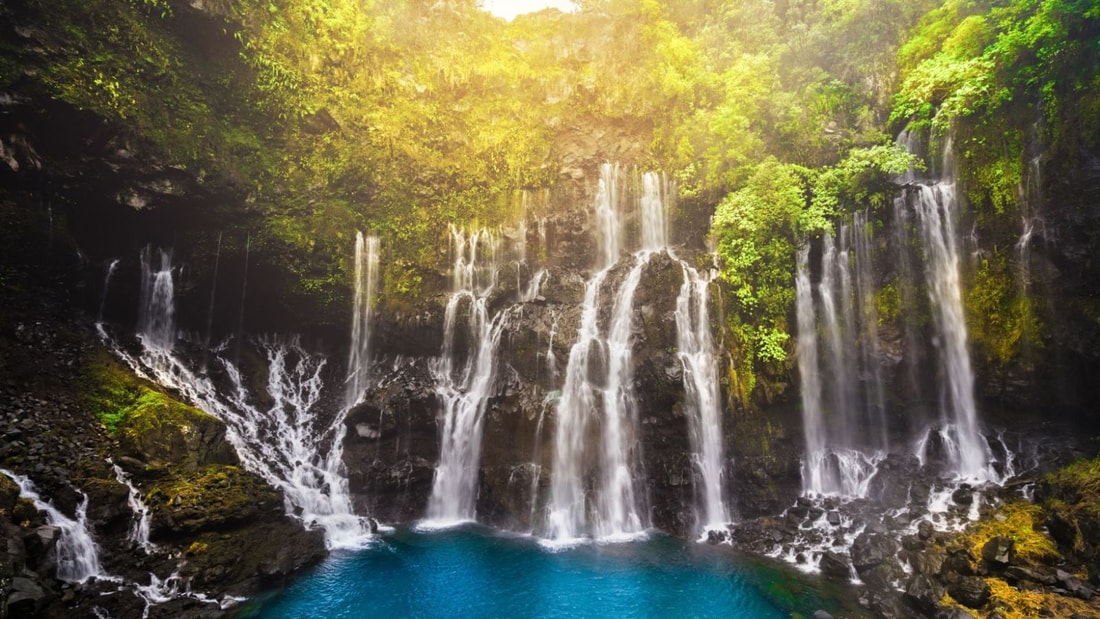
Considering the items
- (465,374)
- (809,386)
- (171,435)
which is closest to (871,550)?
(809,386)

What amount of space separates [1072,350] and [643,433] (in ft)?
40.0

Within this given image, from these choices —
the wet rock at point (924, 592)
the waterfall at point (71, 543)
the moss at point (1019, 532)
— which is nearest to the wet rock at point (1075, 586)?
the moss at point (1019, 532)

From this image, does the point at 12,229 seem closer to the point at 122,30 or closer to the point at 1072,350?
the point at 122,30

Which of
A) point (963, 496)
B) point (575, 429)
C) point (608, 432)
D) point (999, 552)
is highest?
point (575, 429)

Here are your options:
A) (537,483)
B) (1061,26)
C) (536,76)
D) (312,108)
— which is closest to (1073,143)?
(1061,26)

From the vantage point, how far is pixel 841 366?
16906mm

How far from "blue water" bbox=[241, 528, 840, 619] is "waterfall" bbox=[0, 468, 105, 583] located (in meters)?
3.44

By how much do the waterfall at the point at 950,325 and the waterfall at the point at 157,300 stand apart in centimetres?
2640

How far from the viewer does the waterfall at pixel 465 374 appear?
18.0m

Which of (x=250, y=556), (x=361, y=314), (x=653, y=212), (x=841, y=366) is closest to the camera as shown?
(x=250, y=556)

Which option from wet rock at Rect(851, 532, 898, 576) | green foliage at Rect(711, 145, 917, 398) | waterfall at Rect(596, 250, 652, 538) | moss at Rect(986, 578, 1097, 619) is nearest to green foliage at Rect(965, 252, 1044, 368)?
green foliage at Rect(711, 145, 917, 398)

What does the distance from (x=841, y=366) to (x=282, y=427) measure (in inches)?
788

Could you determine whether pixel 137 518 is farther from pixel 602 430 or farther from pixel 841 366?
pixel 841 366

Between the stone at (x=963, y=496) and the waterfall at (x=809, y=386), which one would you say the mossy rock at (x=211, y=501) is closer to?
the waterfall at (x=809, y=386)
